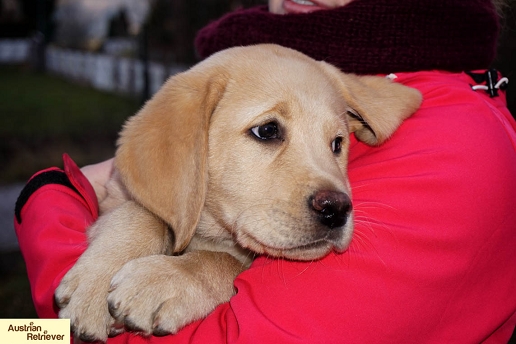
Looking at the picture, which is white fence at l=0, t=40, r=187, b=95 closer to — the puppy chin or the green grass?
the green grass

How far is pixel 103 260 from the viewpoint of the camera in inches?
94.4

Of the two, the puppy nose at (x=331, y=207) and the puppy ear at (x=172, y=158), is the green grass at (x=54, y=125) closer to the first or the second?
the puppy ear at (x=172, y=158)

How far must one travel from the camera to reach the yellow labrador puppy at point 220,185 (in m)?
2.25

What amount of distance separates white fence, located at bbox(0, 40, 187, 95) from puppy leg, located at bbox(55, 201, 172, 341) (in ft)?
22.8

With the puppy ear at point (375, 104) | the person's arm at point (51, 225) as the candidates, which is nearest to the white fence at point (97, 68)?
the person's arm at point (51, 225)

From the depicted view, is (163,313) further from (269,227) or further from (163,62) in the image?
(163,62)

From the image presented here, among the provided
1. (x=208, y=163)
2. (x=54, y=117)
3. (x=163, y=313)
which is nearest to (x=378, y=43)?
(x=208, y=163)

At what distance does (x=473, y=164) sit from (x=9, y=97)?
17848 millimetres

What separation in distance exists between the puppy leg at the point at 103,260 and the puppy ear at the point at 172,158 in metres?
0.16

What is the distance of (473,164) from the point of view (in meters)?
2.12

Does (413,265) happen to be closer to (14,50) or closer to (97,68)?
(97,68)

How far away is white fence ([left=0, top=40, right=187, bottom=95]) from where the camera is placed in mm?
11883

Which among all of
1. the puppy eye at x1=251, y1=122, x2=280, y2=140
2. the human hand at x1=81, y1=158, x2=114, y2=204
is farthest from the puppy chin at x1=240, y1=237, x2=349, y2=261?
the human hand at x1=81, y1=158, x2=114, y2=204

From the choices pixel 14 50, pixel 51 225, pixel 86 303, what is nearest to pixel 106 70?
pixel 14 50
